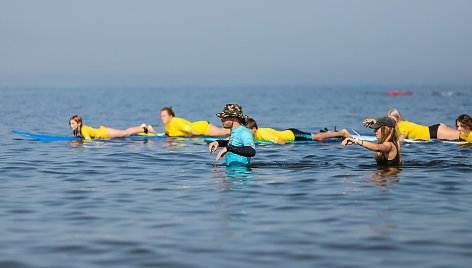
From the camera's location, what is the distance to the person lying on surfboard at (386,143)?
15.0 m

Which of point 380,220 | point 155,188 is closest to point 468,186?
point 380,220

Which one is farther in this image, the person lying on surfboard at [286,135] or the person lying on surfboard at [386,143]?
the person lying on surfboard at [286,135]

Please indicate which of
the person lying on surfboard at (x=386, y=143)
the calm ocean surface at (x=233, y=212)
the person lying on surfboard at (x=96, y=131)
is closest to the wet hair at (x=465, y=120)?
the calm ocean surface at (x=233, y=212)

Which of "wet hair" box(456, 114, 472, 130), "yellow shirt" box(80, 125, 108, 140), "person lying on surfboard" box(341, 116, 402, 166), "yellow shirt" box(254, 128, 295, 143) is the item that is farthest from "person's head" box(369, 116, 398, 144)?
"yellow shirt" box(80, 125, 108, 140)

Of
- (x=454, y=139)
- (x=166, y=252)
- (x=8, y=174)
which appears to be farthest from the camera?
(x=454, y=139)

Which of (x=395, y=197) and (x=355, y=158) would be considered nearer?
(x=395, y=197)

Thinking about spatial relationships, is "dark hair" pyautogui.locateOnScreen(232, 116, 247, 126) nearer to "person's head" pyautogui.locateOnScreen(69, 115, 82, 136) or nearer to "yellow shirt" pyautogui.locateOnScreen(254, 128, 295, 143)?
"yellow shirt" pyautogui.locateOnScreen(254, 128, 295, 143)

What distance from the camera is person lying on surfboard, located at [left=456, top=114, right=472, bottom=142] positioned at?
847 inches

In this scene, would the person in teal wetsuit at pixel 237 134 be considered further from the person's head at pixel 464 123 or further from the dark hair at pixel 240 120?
the person's head at pixel 464 123

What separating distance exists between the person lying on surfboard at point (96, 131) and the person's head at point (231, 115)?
10373 mm

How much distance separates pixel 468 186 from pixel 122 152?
10.6m

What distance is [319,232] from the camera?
32.6 feet

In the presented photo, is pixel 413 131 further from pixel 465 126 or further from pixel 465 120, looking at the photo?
pixel 465 120

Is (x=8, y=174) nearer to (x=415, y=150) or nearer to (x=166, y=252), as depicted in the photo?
(x=166, y=252)
